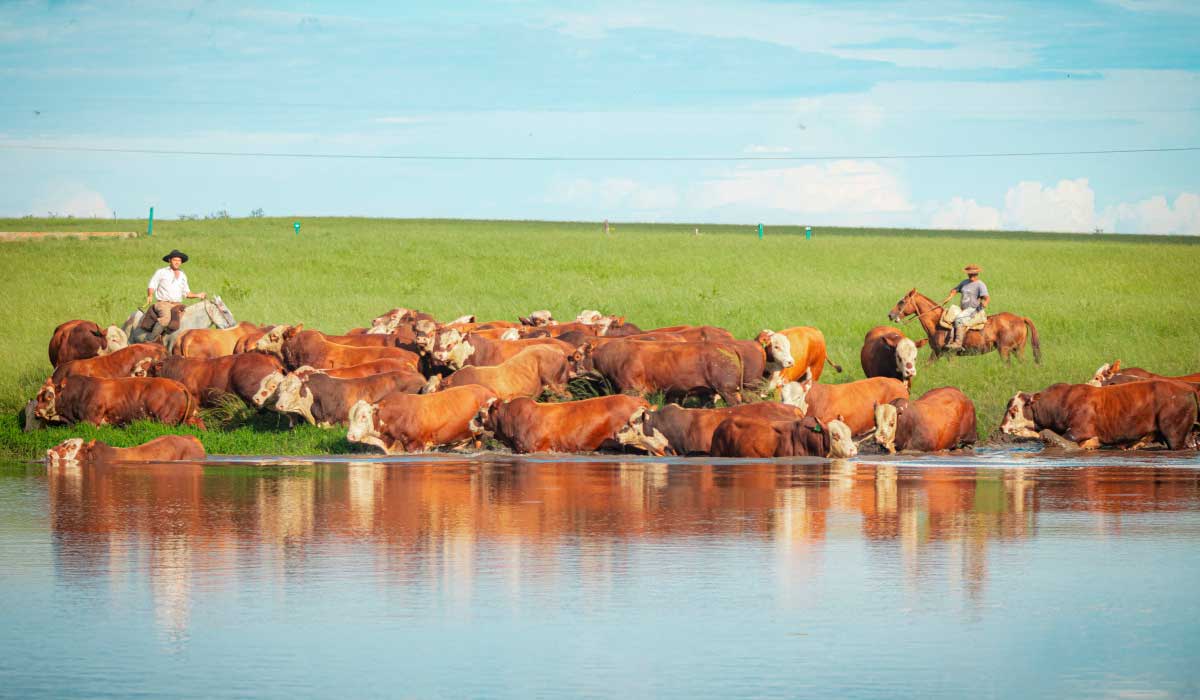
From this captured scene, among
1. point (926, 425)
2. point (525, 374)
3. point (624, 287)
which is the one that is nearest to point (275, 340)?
point (525, 374)

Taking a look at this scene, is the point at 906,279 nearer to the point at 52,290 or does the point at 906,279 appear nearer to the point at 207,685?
the point at 52,290

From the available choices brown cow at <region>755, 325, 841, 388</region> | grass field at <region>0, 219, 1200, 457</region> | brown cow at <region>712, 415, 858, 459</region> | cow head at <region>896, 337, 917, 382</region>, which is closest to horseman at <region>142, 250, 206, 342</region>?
grass field at <region>0, 219, 1200, 457</region>

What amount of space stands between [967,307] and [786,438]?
12.0 m

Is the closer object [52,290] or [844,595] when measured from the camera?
[844,595]

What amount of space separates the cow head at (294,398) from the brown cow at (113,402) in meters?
1.32

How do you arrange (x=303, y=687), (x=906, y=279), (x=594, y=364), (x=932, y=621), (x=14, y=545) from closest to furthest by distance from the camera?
(x=303, y=687), (x=932, y=621), (x=14, y=545), (x=594, y=364), (x=906, y=279)

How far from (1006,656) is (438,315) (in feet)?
101

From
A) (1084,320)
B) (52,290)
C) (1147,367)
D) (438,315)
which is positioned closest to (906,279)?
(1084,320)

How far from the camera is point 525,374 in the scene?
2112 centimetres

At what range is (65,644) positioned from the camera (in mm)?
7090

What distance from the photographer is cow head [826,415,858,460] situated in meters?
17.0

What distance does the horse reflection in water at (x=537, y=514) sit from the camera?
916cm

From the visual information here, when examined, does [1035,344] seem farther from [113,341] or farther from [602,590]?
[602,590]

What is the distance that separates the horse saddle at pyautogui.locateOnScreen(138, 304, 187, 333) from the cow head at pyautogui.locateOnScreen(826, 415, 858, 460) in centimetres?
1243
